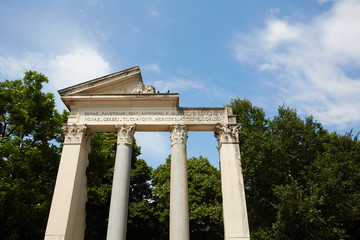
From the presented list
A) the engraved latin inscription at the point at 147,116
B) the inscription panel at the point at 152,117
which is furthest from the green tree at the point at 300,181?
the engraved latin inscription at the point at 147,116

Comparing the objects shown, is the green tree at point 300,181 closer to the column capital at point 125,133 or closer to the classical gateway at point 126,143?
the classical gateway at point 126,143

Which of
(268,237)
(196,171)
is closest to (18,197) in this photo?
(268,237)

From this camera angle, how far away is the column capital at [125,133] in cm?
1719

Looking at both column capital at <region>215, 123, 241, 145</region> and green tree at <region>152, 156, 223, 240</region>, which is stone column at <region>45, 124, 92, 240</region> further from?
green tree at <region>152, 156, 223, 240</region>

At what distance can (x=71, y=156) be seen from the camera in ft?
54.9

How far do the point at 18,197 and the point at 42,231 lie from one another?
6.84 m

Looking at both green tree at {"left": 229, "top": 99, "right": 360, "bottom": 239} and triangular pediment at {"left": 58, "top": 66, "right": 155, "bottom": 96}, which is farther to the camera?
triangular pediment at {"left": 58, "top": 66, "right": 155, "bottom": 96}

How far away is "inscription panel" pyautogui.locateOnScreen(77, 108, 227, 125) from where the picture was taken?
1794 centimetres

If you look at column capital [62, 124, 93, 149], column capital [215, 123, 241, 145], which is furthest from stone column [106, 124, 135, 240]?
column capital [215, 123, 241, 145]

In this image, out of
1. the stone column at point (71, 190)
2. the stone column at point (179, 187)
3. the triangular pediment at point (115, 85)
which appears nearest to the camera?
the stone column at point (179, 187)

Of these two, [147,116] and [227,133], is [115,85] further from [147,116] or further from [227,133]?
[227,133]

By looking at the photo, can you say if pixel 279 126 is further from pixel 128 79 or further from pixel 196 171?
pixel 196 171

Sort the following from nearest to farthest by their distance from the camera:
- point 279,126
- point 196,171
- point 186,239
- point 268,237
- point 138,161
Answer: point 186,239 < point 268,237 < point 279,126 < point 138,161 < point 196,171

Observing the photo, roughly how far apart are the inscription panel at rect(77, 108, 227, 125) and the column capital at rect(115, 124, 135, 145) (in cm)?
40
